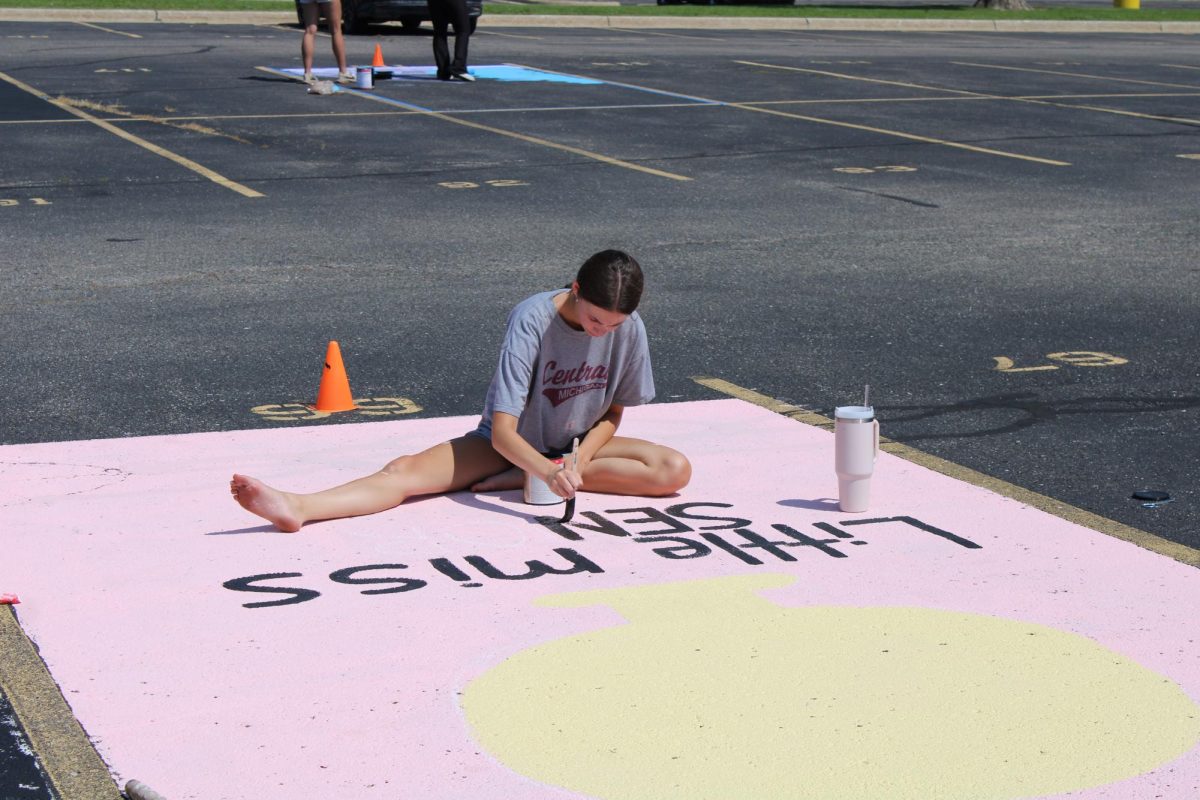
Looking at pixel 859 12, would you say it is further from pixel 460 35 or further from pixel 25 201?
pixel 25 201

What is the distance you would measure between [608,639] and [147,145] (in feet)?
37.3

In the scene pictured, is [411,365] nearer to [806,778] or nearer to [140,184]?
[806,778]

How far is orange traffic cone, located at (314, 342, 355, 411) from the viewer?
7.24 meters

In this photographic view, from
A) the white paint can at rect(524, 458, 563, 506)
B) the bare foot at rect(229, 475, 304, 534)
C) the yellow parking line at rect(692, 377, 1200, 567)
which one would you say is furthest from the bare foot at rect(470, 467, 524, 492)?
the yellow parking line at rect(692, 377, 1200, 567)

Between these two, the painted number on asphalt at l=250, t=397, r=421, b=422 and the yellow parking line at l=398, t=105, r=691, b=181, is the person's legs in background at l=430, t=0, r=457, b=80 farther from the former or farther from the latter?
the painted number on asphalt at l=250, t=397, r=421, b=422

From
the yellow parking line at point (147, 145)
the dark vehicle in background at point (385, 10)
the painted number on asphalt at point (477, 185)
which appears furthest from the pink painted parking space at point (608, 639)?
the dark vehicle in background at point (385, 10)

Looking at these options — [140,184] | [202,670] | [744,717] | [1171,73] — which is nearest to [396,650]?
[202,670]

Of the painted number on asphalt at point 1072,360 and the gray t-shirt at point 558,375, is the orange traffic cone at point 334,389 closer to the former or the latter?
the gray t-shirt at point 558,375

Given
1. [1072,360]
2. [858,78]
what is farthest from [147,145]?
[858,78]

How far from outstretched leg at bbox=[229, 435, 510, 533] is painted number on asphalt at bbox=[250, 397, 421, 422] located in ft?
4.11

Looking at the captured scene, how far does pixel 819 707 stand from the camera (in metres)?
4.32

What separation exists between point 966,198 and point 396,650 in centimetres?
939

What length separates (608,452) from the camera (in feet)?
20.0

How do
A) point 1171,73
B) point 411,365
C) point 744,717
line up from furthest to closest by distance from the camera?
point 1171,73 → point 411,365 → point 744,717
